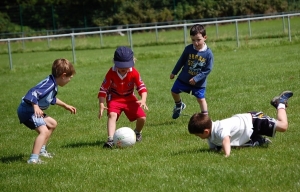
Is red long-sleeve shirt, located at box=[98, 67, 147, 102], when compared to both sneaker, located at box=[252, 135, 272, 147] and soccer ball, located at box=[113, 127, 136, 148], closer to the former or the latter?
soccer ball, located at box=[113, 127, 136, 148]

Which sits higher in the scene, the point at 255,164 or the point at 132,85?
the point at 132,85

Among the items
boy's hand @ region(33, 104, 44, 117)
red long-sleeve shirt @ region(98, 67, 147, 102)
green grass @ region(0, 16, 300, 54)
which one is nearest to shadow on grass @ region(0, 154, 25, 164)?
boy's hand @ region(33, 104, 44, 117)

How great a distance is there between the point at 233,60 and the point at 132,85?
13.4 meters

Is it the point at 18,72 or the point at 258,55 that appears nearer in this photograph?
the point at 258,55

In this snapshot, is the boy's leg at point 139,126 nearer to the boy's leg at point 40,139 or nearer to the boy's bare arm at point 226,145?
the boy's leg at point 40,139

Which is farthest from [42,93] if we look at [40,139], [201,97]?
[201,97]

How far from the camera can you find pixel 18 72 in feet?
88.7

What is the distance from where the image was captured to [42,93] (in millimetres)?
8695

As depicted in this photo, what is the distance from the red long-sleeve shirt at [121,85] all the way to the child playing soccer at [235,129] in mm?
1912

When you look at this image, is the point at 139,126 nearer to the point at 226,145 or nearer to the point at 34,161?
the point at 34,161

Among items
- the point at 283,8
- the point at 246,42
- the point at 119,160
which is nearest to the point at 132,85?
the point at 119,160

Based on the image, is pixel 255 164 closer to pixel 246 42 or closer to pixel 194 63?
pixel 194 63

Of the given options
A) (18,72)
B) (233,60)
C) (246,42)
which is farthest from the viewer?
(246,42)

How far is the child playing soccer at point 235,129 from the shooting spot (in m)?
8.10
